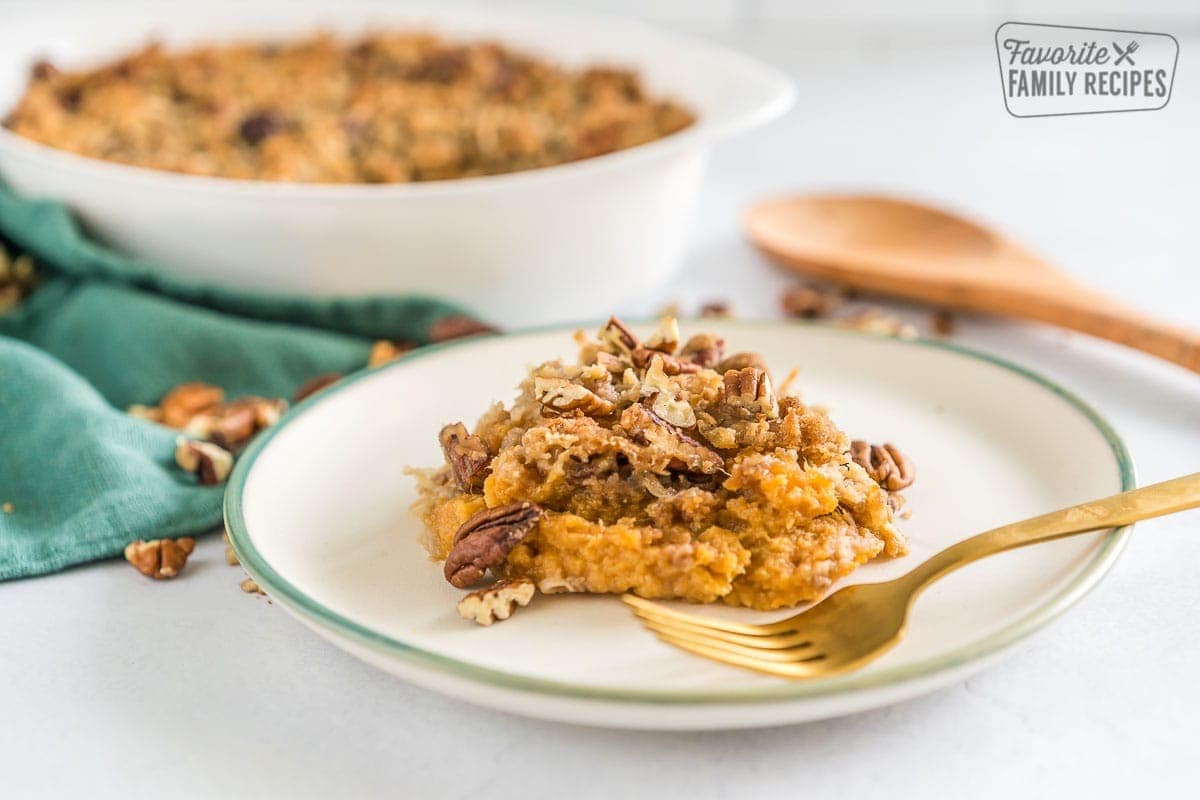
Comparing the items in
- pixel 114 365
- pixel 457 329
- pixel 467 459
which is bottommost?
pixel 114 365

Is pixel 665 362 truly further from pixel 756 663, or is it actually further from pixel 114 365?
pixel 114 365

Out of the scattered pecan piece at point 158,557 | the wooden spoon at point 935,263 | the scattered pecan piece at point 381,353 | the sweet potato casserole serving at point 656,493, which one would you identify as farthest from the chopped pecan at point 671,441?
the wooden spoon at point 935,263

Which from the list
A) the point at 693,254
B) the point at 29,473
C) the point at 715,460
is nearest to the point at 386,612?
the point at 715,460

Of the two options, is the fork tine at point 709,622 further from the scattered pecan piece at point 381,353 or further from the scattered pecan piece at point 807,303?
the scattered pecan piece at point 807,303

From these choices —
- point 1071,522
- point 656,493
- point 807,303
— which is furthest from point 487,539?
point 807,303

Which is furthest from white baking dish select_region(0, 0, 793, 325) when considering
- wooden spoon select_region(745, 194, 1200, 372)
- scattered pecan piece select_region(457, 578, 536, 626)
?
scattered pecan piece select_region(457, 578, 536, 626)

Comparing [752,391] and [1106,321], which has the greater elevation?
[752,391]
